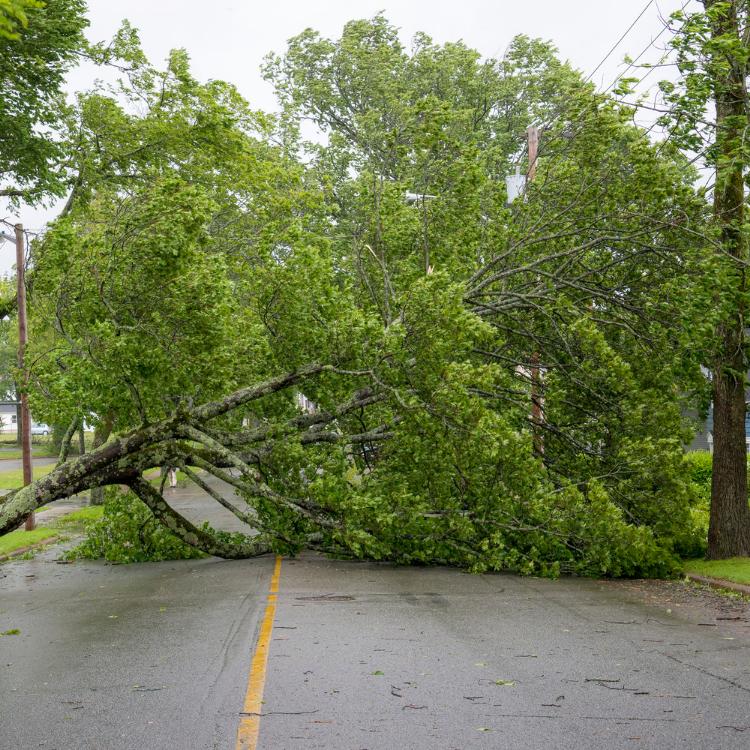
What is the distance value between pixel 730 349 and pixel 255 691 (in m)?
9.66

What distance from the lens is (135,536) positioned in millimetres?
16469

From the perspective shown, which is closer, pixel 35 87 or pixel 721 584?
pixel 721 584

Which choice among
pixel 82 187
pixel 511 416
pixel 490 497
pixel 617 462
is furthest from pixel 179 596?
pixel 82 187

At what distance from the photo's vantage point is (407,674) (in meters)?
7.40

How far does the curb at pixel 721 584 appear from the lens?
12.1 meters

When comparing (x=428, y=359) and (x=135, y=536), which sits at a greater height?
(x=428, y=359)

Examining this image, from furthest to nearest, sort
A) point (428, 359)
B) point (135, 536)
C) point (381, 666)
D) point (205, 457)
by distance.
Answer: point (135, 536), point (205, 457), point (428, 359), point (381, 666)

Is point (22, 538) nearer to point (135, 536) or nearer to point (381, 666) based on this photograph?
point (135, 536)

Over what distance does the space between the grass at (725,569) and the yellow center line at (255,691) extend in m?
6.28

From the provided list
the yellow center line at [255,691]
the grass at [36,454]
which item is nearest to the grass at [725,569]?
the yellow center line at [255,691]

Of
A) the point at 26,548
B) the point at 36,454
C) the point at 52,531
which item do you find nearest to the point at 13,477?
the point at 52,531

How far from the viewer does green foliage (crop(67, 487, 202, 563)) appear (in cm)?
1622

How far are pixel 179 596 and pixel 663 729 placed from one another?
7682mm

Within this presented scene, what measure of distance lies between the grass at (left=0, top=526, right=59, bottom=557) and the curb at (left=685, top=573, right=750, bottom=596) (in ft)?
41.7
